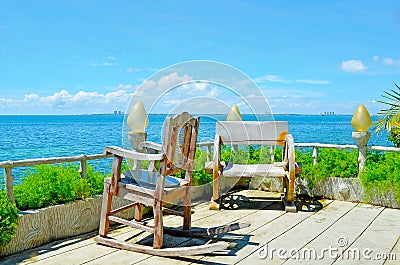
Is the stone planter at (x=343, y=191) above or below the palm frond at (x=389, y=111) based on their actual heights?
below

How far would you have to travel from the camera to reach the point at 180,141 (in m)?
3.19

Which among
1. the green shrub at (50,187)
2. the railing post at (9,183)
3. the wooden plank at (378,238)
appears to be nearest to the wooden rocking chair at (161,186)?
the green shrub at (50,187)

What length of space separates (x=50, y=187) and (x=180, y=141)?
3.72 ft

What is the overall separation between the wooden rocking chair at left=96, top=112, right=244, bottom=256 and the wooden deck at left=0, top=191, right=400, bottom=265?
0.25 ft

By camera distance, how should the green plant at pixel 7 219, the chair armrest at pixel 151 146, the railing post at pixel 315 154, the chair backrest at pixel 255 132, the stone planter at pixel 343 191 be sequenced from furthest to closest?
the railing post at pixel 315 154 → the chair backrest at pixel 255 132 → the stone planter at pixel 343 191 → the chair armrest at pixel 151 146 → the green plant at pixel 7 219

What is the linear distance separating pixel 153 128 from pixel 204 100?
1140 mm

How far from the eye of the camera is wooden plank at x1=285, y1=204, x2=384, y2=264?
278 centimetres

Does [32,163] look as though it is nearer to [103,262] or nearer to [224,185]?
[103,262]

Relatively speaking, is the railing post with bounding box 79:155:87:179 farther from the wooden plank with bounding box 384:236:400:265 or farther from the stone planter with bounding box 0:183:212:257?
the wooden plank with bounding box 384:236:400:265

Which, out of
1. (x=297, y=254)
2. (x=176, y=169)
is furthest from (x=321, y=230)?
(x=176, y=169)

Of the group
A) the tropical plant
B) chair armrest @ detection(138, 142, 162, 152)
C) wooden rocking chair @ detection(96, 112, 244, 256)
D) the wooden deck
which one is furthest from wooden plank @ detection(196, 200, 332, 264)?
the tropical plant

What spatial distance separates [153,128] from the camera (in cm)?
Result: 440

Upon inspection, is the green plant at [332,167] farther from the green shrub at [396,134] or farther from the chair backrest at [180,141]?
the chair backrest at [180,141]

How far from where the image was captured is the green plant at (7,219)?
8.82 feet
